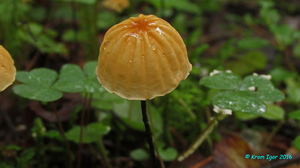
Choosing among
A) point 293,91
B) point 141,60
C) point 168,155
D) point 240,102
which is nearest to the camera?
point 141,60

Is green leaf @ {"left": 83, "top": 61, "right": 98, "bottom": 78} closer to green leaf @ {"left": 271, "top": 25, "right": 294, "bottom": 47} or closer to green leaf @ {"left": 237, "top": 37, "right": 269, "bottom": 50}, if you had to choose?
green leaf @ {"left": 237, "top": 37, "right": 269, "bottom": 50}

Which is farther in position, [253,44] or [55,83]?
[253,44]

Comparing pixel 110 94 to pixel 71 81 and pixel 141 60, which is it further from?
pixel 141 60

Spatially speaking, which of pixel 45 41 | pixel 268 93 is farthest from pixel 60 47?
pixel 268 93

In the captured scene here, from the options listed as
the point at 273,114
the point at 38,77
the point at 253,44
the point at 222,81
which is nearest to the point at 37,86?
the point at 38,77

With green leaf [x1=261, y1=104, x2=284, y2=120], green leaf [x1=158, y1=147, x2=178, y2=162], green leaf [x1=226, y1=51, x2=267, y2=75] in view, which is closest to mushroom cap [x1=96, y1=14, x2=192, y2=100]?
green leaf [x1=158, y1=147, x2=178, y2=162]

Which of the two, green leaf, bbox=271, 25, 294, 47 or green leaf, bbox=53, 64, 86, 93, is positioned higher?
green leaf, bbox=271, 25, 294, 47

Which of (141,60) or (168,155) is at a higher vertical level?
(141,60)
